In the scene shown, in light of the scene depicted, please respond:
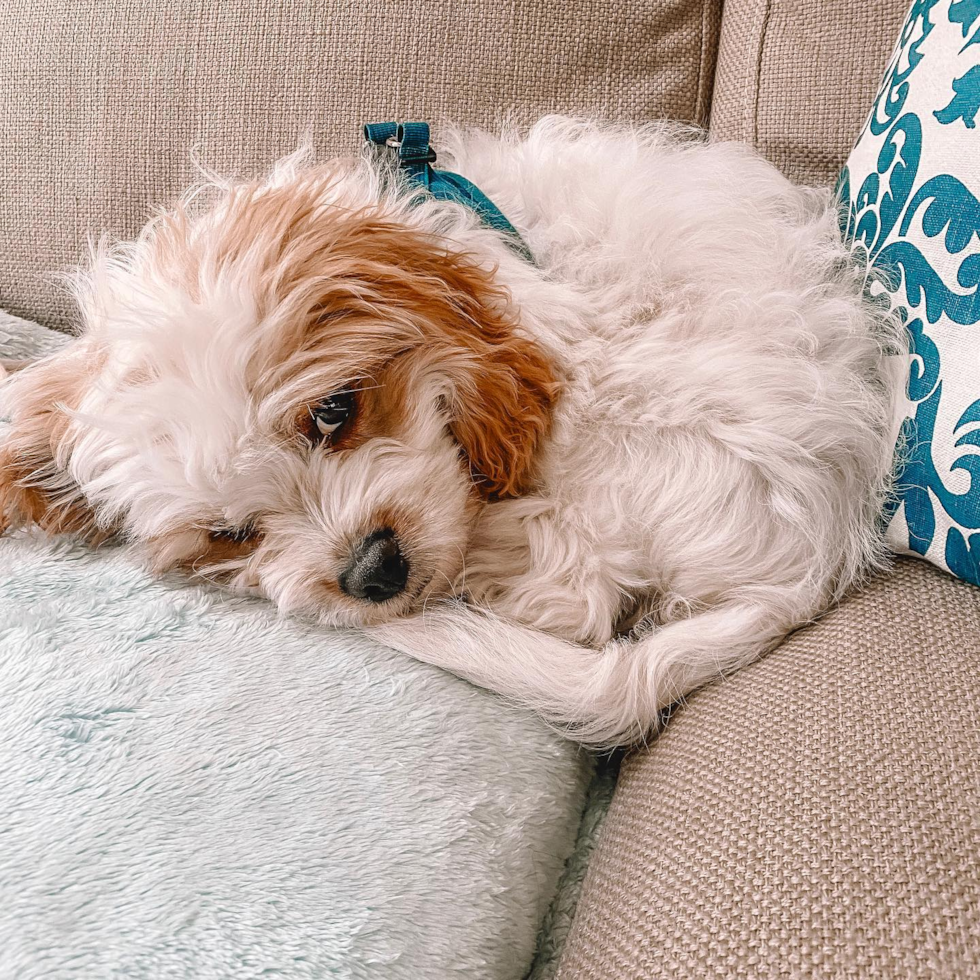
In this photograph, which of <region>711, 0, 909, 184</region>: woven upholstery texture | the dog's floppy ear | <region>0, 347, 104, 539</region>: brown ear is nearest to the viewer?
the dog's floppy ear

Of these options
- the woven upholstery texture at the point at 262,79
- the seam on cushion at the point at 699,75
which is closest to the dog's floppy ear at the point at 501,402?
the woven upholstery texture at the point at 262,79

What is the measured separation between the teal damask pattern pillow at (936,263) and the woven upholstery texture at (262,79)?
0.50 metres

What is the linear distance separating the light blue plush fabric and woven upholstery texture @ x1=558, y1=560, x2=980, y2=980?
12cm

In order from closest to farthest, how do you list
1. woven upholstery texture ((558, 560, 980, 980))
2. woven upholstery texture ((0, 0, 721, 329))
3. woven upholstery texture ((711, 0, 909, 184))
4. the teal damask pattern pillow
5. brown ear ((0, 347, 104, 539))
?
1. woven upholstery texture ((558, 560, 980, 980))
2. the teal damask pattern pillow
3. brown ear ((0, 347, 104, 539))
4. woven upholstery texture ((711, 0, 909, 184))
5. woven upholstery texture ((0, 0, 721, 329))

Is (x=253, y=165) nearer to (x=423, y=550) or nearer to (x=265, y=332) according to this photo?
(x=265, y=332)

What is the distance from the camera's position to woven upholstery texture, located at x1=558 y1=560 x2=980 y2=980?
62 cm

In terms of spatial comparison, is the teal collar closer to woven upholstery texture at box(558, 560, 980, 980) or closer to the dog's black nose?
the dog's black nose

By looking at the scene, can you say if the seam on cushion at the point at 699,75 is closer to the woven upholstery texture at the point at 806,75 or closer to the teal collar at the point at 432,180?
the woven upholstery texture at the point at 806,75

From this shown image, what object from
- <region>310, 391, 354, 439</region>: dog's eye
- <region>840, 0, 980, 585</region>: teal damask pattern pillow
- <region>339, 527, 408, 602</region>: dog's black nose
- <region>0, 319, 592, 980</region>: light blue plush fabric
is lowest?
<region>0, 319, 592, 980</region>: light blue plush fabric

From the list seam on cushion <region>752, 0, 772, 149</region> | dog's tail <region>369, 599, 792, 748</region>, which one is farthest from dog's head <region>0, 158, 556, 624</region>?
seam on cushion <region>752, 0, 772, 149</region>

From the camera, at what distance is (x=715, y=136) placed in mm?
1461

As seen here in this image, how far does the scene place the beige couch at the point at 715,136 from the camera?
0.65 metres

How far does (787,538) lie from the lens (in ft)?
3.33

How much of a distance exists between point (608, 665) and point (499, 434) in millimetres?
306
